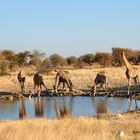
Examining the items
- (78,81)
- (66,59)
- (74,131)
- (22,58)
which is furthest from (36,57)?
(74,131)

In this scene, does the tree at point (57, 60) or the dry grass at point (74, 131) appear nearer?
the dry grass at point (74, 131)

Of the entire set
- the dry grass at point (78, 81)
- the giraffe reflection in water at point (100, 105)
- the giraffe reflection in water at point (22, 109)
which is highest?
the dry grass at point (78, 81)

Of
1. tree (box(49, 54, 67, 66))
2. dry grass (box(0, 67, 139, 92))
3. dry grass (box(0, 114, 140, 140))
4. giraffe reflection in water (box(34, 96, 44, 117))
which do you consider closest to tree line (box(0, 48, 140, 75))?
tree (box(49, 54, 67, 66))

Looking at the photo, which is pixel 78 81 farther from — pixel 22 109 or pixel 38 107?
pixel 22 109

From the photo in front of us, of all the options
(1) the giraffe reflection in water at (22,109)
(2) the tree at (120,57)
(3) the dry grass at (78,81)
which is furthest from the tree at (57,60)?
(1) the giraffe reflection in water at (22,109)

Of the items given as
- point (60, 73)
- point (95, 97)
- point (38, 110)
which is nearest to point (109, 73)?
point (60, 73)

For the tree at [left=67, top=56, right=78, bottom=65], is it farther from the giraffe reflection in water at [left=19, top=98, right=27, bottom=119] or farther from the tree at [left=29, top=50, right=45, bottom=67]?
the giraffe reflection in water at [left=19, top=98, right=27, bottom=119]

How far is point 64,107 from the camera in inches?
983

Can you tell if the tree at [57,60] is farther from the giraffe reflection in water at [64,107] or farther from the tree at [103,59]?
the giraffe reflection in water at [64,107]

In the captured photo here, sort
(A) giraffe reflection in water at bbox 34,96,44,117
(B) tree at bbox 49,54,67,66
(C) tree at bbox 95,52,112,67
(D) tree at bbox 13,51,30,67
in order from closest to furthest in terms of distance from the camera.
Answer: (A) giraffe reflection in water at bbox 34,96,44,117 → (D) tree at bbox 13,51,30,67 → (C) tree at bbox 95,52,112,67 → (B) tree at bbox 49,54,67,66

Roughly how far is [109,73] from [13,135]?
34.6 m

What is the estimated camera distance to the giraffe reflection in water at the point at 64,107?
71.9 feet

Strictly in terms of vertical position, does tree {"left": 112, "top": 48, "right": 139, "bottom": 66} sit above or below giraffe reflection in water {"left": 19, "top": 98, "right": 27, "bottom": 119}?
above

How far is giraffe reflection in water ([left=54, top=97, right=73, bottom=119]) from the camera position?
2193 cm
